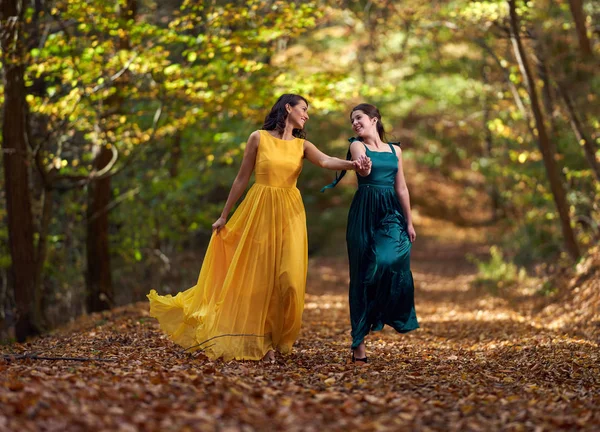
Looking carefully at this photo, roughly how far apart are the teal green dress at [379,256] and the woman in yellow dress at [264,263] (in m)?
0.41

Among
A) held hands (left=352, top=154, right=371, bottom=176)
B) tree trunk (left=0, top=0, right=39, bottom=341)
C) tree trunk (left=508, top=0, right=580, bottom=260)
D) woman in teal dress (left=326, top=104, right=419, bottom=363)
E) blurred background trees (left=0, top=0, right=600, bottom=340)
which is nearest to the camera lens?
held hands (left=352, top=154, right=371, bottom=176)

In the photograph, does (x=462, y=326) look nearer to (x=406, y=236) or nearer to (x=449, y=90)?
(x=406, y=236)

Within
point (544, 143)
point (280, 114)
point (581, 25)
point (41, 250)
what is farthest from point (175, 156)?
point (280, 114)

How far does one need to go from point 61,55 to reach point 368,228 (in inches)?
231

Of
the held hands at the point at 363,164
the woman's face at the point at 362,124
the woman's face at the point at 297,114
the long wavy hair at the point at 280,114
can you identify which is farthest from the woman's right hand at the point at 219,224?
the woman's face at the point at 362,124

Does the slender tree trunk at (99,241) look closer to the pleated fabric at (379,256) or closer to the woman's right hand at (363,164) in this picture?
the pleated fabric at (379,256)

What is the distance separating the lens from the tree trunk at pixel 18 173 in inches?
380

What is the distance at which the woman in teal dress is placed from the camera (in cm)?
659

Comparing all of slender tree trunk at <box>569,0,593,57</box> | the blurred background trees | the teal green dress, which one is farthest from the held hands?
slender tree trunk at <box>569,0,593,57</box>

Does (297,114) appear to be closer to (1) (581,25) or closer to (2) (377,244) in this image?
(2) (377,244)

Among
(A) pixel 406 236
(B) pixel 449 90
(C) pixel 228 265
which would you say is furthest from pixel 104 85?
(B) pixel 449 90

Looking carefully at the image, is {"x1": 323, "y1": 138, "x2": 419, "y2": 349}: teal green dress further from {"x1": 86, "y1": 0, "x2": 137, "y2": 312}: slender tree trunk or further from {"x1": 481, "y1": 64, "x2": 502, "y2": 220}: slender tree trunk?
{"x1": 481, "y1": 64, "x2": 502, "y2": 220}: slender tree trunk

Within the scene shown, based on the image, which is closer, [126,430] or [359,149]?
[126,430]

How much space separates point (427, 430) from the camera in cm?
412
